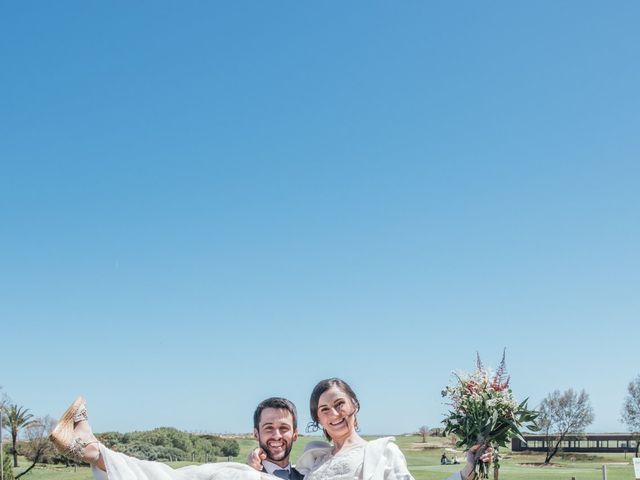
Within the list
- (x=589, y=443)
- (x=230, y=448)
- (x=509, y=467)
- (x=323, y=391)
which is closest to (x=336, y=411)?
(x=323, y=391)

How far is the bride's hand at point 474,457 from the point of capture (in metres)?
6.44

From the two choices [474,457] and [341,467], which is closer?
[341,467]

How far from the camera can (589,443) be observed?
82.7 m

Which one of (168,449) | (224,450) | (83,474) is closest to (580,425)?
(224,450)

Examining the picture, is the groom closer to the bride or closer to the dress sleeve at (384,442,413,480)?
the bride

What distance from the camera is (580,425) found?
7194cm

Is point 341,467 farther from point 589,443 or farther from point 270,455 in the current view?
point 589,443

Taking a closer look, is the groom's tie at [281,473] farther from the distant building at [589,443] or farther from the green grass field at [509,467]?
the distant building at [589,443]

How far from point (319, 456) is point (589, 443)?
84.8 meters

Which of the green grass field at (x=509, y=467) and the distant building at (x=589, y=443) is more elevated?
the distant building at (x=589, y=443)

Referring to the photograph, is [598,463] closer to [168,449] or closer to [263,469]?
[168,449]

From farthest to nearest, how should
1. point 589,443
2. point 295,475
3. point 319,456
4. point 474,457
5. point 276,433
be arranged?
point 589,443 < point 474,457 < point 319,456 < point 295,475 < point 276,433

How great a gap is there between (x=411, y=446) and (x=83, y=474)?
116 feet

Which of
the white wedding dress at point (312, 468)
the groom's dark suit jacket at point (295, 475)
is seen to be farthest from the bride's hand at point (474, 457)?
the groom's dark suit jacket at point (295, 475)
